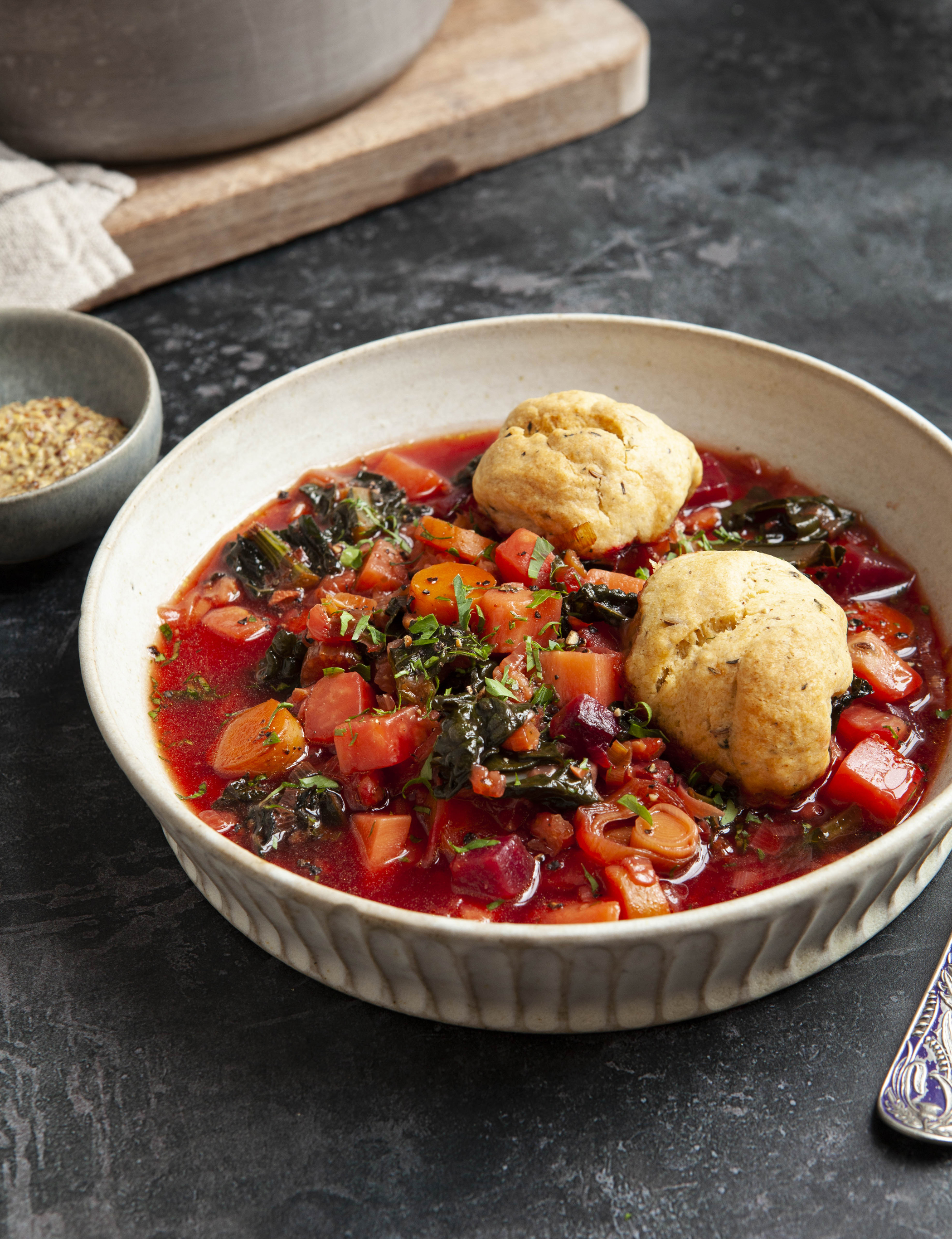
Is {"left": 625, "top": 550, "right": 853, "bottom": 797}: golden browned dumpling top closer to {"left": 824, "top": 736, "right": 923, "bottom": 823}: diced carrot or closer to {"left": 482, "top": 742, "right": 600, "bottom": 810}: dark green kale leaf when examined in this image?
{"left": 824, "top": 736, "right": 923, "bottom": 823}: diced carrot

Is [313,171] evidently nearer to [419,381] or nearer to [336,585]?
[419,381]

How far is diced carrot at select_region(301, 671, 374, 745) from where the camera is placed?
406 centimetres

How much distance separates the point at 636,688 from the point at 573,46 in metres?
6.07

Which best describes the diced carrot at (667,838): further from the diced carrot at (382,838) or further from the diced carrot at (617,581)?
the diced carrot at (617,581)

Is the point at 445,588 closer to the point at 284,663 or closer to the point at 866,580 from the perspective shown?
the point at 284,663

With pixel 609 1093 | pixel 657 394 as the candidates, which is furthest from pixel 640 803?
pixel 657 394

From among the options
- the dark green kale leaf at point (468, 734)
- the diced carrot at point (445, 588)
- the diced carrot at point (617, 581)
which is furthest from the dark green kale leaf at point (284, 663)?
the diced carrot at point (617, 581)

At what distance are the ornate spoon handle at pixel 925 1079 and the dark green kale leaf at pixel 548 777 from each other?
123 cm

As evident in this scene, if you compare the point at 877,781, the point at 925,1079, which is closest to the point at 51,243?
the point at 877,781

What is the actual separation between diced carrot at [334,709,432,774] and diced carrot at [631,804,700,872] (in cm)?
82

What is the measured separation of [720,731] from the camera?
12.4ft

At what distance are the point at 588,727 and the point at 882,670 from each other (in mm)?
1250

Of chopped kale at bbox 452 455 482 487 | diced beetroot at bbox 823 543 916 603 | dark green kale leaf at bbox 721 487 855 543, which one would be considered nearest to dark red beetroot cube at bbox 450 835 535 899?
diced beetroot at bbox 823 543 916 603

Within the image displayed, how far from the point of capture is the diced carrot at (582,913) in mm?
3420
